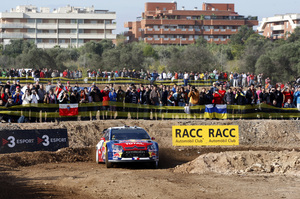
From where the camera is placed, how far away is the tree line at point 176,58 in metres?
69.7

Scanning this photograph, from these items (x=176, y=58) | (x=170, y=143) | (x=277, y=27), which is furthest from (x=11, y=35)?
(x=170, y=143)

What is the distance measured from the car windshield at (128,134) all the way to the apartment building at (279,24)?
137m

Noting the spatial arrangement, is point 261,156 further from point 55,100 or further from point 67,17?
point 67,17

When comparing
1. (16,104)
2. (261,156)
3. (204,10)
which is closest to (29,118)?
(16,104)

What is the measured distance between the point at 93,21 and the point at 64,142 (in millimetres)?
116529

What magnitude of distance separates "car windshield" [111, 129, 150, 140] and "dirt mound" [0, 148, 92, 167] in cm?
288

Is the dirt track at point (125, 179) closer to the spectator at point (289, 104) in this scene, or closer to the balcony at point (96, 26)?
the spectator at point (289, 104)

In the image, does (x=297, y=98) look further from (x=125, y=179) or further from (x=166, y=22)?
(x=166, y=22)

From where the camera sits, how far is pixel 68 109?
25516 millimetres

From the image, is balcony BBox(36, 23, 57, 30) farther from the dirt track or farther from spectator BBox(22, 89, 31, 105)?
the dirt track

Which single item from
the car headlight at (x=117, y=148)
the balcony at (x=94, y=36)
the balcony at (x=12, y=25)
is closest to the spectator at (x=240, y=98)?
the car headlight at (x=117, y=148)

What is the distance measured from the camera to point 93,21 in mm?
135875

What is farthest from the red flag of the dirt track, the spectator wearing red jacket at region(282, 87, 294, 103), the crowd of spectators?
the spectator wearing red jacket at region(282, 87, 294, 103)

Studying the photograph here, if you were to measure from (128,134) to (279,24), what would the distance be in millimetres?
151611
